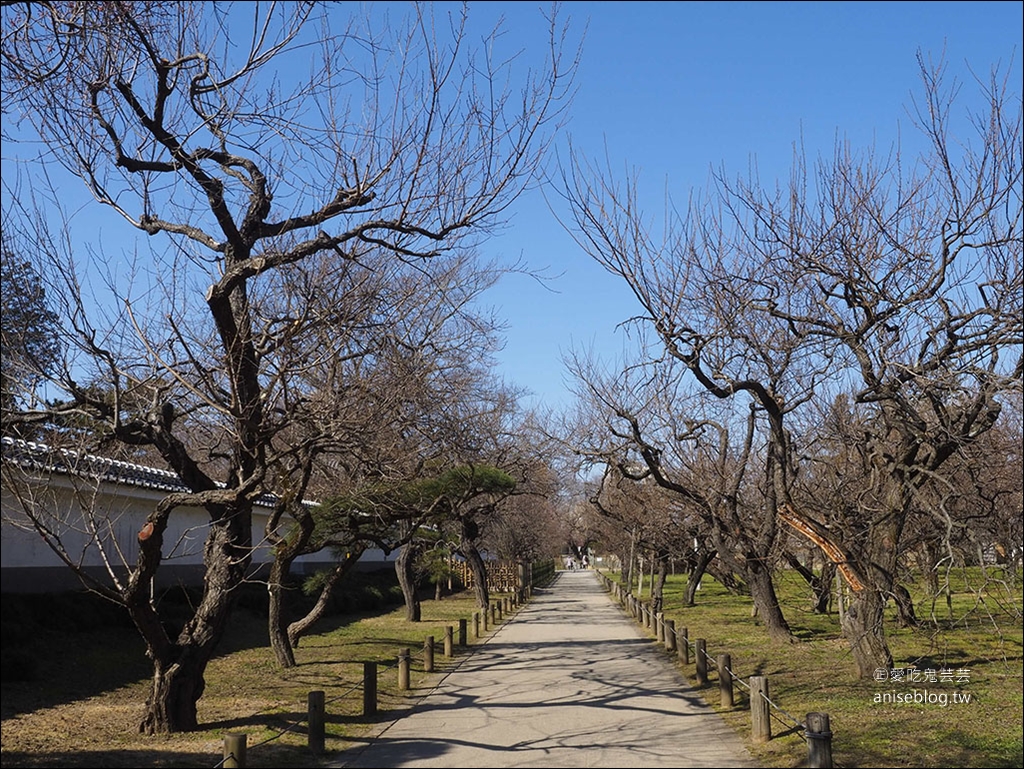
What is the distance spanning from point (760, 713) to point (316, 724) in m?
4.95

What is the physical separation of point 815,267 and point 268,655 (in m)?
13.1

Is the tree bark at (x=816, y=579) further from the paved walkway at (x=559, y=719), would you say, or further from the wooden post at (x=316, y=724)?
the wooden post at (x=316, y=724)

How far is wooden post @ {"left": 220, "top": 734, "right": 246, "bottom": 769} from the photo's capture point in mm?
8977

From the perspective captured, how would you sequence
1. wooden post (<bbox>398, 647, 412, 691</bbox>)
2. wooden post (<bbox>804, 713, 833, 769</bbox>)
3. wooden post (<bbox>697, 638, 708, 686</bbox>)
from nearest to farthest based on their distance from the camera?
wooden post (<bbox>804, 713, 833, 769</bbox>) → wooden post (<bbox>398, 647, 412, 691</bbox>) → wooden post (<bbox>697, 638, 708, 686</bbox>)

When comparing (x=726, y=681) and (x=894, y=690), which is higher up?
(x=726, y=681)

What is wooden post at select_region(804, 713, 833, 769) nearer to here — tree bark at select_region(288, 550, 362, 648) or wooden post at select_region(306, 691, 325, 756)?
wooden post at select_region(306, 691, 325, 756)

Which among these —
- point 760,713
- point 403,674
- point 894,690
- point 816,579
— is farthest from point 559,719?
point 816,579

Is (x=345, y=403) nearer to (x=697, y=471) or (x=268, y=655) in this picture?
(x=268, y=655)

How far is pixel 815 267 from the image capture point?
1327 cm

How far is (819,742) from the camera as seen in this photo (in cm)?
886

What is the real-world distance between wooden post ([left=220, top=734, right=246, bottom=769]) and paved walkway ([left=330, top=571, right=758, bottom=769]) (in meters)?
1.57

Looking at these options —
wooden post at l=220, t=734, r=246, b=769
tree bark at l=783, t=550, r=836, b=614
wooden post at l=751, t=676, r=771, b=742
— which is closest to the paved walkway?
wooden post at l=751, t=676, r=771, b=742

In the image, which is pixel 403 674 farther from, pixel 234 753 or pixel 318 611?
pixel 234 753

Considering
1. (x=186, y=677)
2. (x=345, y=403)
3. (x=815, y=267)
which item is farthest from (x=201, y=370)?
(x=815, y=267)
